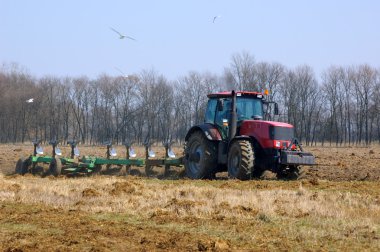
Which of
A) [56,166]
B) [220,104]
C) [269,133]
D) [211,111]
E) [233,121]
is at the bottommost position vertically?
[56,166]

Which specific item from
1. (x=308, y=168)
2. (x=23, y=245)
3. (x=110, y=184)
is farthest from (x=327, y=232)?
(x=308, y=168)

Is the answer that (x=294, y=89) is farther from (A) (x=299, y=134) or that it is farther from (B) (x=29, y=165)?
(B) (x=29, y=165)

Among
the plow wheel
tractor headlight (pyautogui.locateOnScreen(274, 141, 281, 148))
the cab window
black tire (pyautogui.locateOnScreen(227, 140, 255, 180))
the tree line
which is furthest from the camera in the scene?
the tree line

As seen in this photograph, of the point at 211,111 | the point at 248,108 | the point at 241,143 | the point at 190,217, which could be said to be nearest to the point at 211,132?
the point at 211,111

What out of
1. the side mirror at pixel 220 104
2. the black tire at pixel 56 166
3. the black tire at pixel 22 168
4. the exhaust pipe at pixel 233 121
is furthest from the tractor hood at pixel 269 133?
the black tire at pixel 22 168

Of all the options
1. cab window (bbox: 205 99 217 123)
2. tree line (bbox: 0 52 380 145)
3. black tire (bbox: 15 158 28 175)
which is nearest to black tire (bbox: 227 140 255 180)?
cab window (bbox: 205 99 217 123)

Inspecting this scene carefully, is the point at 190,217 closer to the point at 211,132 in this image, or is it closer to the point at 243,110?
the point at 211,132

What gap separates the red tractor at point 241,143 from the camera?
15727mm

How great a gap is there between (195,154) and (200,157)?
0.32 metres

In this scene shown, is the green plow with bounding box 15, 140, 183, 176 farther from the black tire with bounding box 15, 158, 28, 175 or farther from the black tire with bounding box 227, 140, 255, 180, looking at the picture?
the black tire with bounding box 227, 140, 255, 180

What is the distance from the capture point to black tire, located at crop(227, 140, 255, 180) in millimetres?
15531

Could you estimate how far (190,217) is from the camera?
9133 mm

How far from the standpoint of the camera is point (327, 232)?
25.8 feet

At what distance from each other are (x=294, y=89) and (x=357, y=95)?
23.8ft
